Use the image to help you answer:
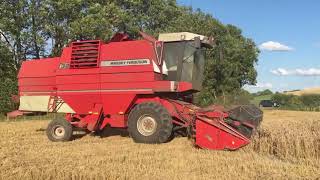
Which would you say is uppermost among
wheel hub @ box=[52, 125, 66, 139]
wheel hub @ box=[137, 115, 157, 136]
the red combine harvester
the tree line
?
the tree line

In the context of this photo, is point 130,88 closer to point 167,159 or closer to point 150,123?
point 150,123

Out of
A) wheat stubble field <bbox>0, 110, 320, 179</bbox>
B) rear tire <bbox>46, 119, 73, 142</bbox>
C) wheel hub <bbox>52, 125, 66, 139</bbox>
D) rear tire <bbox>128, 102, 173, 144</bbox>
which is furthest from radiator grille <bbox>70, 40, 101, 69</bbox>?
wheat stubble field <bbox>0, 110, 320, 179</bbox>

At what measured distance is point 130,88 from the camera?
11.2m

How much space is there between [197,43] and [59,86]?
3.47 metres

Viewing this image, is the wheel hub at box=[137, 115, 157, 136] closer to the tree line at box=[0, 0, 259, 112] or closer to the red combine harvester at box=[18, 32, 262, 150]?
the red combine harvester at box=[18, 32, 262, 150]

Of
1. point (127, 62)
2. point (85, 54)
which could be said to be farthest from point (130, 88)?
point (85, 54)

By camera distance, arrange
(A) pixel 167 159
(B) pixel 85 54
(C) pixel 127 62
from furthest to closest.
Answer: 1. (B) pixel 85 54
2. (C) pixel 127 62
3. (A) pixel 167 159

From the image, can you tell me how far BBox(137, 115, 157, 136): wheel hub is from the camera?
1065cm

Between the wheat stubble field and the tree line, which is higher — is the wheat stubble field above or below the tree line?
below

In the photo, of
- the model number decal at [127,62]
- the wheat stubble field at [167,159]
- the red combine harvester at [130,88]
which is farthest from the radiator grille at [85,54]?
the wheat stubble field at [167,159]

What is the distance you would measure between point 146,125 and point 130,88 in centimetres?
96

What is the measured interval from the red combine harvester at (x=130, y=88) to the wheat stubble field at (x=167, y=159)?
529mm

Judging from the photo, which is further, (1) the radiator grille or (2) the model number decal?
(1) the radiator grille

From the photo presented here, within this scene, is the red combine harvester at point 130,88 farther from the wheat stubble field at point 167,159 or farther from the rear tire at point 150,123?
the wheat stubble field at point 167,159
